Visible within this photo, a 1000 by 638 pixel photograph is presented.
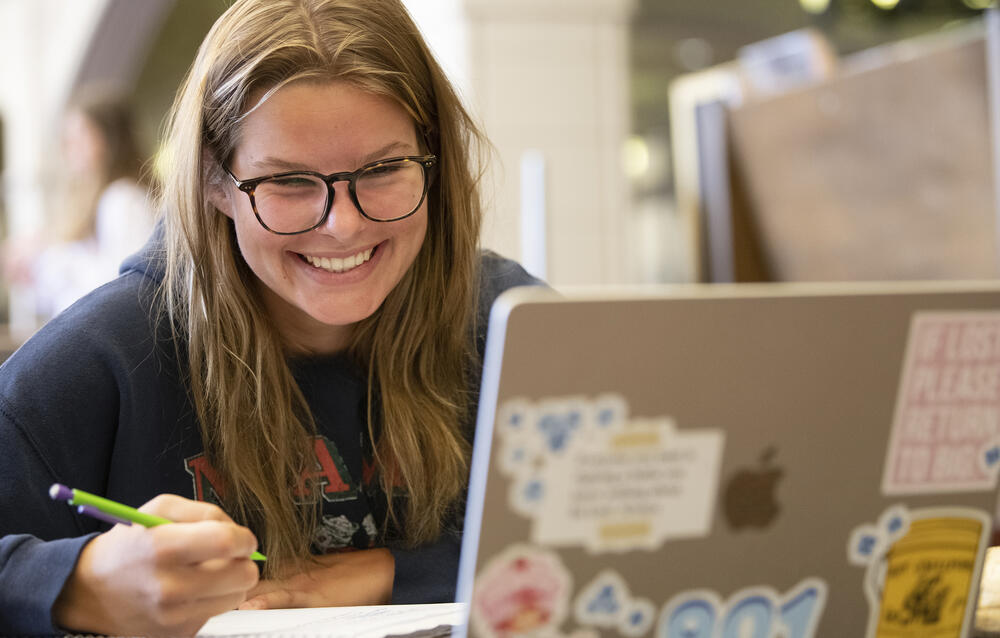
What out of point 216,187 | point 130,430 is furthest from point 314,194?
point 130,430

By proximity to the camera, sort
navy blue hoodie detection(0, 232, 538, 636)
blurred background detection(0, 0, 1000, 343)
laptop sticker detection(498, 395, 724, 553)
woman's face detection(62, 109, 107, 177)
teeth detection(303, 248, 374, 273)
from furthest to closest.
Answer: woman's face detection(62, 109, 107, 177) → blurred background detection(0, 0, 1000, 343) → teeth detection(303, 248, 374, 273) → navy blue hoodie detection(0, 232, 538, 636) → laptop sticker detection(498, 395, 724, 553)

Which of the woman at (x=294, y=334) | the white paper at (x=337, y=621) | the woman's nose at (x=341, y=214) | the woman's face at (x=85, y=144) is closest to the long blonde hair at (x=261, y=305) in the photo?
the woman at (x=294, y=334)

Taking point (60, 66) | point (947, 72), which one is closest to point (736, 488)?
point (947, 72)

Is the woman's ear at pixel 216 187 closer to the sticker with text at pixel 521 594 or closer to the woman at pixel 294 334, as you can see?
the woman at pixel 294 334

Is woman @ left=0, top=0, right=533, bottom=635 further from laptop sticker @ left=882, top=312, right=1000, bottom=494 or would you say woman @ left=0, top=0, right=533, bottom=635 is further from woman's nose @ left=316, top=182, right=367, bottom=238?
laptop sticker @ left=882, top=312, right=1000, bottom=494

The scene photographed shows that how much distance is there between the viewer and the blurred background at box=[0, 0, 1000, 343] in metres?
2.04

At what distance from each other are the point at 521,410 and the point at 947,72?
1792 mm

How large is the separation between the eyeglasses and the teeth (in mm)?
52

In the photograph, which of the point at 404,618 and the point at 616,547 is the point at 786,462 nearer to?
the point at 616,547

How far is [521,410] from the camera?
1.63 ft

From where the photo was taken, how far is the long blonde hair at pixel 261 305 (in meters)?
0.97

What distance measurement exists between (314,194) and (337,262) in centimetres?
8

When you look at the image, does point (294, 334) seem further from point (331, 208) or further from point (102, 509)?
point (102, 509)

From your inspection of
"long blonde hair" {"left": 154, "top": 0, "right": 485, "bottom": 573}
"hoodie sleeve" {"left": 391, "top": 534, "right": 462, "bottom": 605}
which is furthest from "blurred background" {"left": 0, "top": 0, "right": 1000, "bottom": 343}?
"hoodie sleeve" {"left": 391, "top": 534, "right": 462, "bottom": 605}
